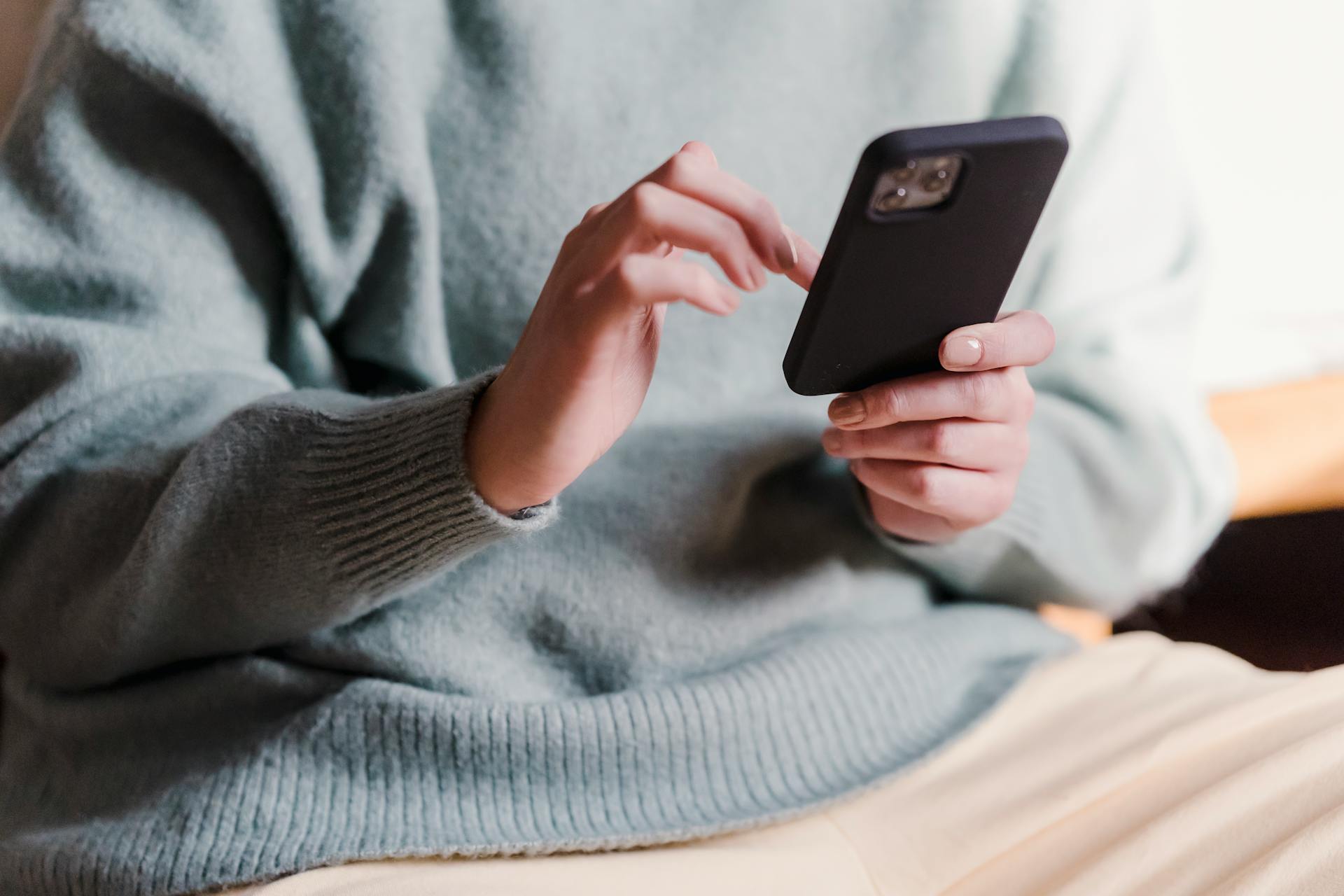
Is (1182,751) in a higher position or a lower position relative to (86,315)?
lower

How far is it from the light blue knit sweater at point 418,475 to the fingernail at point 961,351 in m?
0.17

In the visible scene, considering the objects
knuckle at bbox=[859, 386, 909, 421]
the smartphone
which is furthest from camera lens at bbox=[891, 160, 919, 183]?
knuckle at bbox=[859, 386, 909, 421]

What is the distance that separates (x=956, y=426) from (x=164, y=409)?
37 centimetres

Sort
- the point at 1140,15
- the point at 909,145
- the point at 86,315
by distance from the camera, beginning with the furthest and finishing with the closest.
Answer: the point at 1140,15 → the point at 86,315 → the point at 909,145

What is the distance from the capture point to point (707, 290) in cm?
35

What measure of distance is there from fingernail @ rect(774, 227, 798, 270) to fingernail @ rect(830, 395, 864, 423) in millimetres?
76

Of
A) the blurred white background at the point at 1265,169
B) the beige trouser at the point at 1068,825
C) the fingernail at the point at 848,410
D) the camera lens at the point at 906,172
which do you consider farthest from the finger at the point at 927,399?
A: the blurred white background at the point at 1265,169

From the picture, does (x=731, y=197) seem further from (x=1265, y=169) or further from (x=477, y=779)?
(x=1265, y=169)

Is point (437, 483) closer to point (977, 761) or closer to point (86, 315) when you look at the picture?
point (86, 315)

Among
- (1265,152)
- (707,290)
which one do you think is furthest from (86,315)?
(1265,152)

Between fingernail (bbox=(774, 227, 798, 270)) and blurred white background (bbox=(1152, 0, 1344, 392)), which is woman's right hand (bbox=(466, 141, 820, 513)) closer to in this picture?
fingernail (bbox=(774, 227, 798, 270))

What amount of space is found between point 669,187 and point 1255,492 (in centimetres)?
60

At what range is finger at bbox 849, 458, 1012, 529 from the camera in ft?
1.61

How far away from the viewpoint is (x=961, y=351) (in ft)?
1.35
